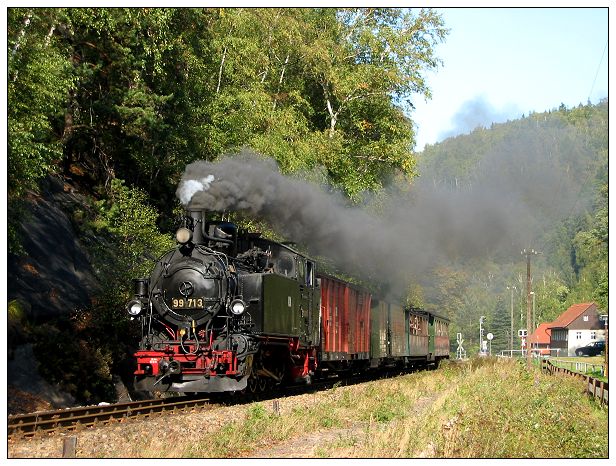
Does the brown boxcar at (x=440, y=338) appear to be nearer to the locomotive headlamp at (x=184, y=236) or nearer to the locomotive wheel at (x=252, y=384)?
the locomotive wheel at (x=252, y=384)

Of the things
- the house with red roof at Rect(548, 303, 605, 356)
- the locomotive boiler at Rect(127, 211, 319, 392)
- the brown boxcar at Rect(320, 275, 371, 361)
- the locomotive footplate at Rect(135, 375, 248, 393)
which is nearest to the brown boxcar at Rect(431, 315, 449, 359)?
the brown boxcar at Rect(320, 275, 371, 361)

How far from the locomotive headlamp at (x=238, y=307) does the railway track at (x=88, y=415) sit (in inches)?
87.0

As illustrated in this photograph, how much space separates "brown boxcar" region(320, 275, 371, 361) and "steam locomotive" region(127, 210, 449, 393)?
144 centimetres

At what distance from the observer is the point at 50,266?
23.3 meters

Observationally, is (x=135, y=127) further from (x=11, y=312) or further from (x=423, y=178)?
(x=423, y=178)

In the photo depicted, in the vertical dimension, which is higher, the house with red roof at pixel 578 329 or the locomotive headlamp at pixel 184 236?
the locomotive headlamp at pixel 184 236

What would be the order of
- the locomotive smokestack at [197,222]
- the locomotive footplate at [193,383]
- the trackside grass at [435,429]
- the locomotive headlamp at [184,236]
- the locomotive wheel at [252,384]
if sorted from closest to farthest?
the trackside grass at [435,429] → the locomotive footplate at [193,383] → the locomotive headlamp at [184,236] → the locomotive smokestack at [197,222] → the locomotive wheel at [252,384]

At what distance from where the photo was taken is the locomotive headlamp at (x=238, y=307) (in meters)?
17.0

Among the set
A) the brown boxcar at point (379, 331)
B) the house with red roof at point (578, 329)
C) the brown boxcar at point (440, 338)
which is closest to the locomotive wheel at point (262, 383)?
the brown boxcar at point (379, 331)

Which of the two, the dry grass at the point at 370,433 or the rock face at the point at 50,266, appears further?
the rock face at the point at 50,266

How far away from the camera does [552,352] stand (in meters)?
124

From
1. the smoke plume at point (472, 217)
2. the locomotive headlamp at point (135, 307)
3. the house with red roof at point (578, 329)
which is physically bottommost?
the house with red roof at point (578, 329)

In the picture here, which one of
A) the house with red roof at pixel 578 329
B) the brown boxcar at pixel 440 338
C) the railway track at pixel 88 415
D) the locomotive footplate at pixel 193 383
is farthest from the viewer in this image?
the house with red roof at pixel 578 329

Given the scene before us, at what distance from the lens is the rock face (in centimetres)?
2150
